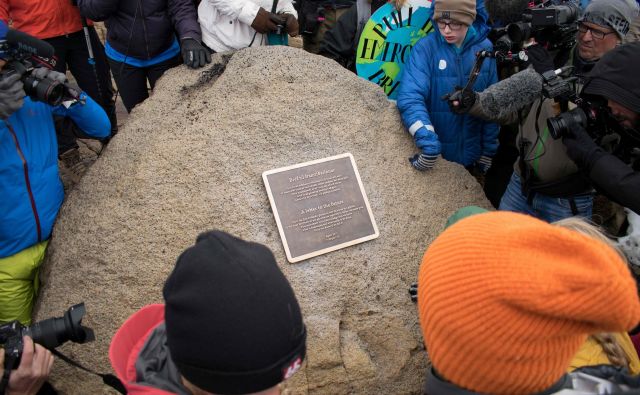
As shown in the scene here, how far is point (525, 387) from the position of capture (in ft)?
3.88

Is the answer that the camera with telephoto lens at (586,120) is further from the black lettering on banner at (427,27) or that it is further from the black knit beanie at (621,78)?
the black lettering on banner at (427,27)

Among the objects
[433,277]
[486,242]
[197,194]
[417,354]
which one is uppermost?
[486,242]

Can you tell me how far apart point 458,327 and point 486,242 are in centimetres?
21

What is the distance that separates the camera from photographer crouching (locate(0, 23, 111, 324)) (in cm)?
241

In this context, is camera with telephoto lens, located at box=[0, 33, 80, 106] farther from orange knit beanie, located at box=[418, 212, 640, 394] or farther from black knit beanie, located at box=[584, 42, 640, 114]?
black knit beanie, located at box=[584, 42, 640, 114]

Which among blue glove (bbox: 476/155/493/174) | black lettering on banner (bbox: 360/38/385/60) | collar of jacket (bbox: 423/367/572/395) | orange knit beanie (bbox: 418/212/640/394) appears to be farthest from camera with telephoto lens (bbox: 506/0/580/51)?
collar of jacket (bbox: 423/367/572/395)

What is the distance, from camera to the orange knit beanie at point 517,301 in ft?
3.30

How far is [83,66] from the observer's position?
423 centimetres

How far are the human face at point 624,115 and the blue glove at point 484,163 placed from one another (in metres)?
1.37

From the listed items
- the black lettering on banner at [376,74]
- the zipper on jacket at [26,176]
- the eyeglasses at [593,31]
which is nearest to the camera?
the zipper on jacket at [26,176]

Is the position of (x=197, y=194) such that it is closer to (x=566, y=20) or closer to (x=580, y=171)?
(x=580, y=171)

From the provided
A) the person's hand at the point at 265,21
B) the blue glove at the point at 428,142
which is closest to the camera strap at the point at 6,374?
the blue glove at the point at 428,142

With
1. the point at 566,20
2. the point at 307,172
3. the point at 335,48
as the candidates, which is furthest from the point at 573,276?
the point at 335,48

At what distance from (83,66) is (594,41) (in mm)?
4123
